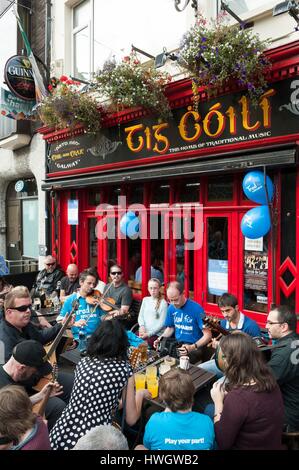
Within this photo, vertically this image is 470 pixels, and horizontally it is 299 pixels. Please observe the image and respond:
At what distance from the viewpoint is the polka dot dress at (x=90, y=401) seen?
2.55m

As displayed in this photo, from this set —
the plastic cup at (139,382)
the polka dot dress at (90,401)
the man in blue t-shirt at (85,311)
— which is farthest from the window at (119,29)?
the polka dot dress at (90,401)

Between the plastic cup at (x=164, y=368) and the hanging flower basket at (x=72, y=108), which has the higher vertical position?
the hanging flower basket at (x=72, y=108)

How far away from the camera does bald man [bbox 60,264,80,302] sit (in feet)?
22.7

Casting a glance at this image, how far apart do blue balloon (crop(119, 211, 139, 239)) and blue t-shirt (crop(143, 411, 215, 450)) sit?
466cm

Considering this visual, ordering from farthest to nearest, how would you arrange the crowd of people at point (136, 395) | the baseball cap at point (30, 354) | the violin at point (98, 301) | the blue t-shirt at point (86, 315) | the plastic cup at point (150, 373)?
1. the violin at point (98, 301)
2. the blue t-shirt at point (86, 315)
3. the plastic cup at point (150, 373)
4. the baseball cap at point (30, 354)
5. the crowd of people at point (136, 395)

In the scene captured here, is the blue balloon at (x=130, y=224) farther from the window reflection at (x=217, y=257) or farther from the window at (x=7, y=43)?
the window at (x=7, y=43)

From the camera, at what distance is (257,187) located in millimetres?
4781

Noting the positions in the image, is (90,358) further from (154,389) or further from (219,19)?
(219,19)

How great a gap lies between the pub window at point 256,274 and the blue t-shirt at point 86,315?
2.17 metres

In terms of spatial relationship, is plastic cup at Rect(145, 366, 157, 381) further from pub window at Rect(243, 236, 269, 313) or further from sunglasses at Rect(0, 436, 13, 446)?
pub window at Rect(243, 236, 269, 313)

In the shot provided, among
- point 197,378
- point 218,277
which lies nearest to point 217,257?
point 218,277

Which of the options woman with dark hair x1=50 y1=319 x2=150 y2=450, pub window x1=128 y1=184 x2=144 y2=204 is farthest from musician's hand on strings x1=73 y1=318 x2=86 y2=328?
pub window x1=128 y1=184 x2=144 y2=204

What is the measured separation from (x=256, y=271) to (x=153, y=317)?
1.63 metres

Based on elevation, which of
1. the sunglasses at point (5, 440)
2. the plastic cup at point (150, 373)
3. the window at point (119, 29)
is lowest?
the plastic cup at point (150, 373)
